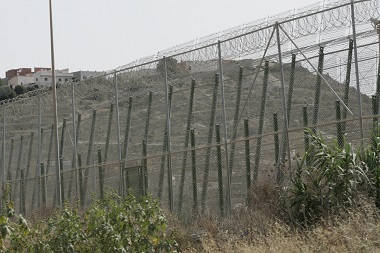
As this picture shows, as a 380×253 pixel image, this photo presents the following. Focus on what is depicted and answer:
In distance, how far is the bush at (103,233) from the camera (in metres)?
15.1

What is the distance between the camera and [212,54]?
899 inches

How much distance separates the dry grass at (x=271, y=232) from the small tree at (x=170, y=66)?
4.94 m

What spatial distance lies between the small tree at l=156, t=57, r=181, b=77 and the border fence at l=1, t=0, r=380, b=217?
0.04 meters

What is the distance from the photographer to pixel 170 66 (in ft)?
81.2

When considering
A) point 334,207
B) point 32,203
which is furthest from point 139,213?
point 32,203

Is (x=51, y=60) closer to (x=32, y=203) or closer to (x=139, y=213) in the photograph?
(x=32, y=203)

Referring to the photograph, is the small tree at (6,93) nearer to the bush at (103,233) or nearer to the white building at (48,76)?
the white building at (48,76)

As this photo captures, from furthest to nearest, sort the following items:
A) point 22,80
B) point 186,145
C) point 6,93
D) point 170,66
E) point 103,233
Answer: point 22,80 < point 6,93 < point 170,66 < point 186,145 < point 103,233

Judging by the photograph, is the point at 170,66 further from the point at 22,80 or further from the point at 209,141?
the point at 22,80

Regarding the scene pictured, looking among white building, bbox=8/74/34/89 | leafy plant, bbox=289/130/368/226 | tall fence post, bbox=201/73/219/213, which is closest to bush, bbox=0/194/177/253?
leafy plant, bbox=289/130/368/226

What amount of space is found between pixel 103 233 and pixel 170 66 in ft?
33.6

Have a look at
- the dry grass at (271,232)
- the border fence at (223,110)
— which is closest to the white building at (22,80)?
the border fence at (223,110)

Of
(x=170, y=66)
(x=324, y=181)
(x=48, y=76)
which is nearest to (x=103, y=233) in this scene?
(x=324, y=181)

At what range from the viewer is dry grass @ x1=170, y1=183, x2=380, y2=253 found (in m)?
13.6
